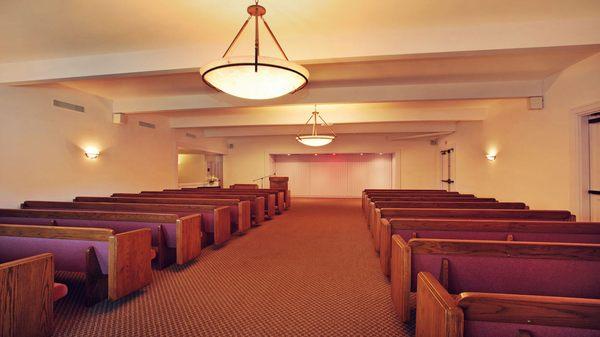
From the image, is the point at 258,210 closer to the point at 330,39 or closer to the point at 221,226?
the point at 221,226

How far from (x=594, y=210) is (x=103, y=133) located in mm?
8324

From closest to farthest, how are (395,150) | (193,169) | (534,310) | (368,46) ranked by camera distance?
(534,310)
(368,46)
(395,150)
(193,169)

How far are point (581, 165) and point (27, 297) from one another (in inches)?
229

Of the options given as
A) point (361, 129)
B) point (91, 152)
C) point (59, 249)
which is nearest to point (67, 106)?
point (91, 152)

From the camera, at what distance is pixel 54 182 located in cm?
507

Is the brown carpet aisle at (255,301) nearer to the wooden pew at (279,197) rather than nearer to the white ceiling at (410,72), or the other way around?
the white ceiling at (410,72)

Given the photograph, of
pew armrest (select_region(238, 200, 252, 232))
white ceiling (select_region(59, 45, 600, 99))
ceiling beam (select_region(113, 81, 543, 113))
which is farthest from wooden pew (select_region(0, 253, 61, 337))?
ceiling beam (select_region(113, 81, 543, 113))

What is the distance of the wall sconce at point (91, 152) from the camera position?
5.71 m

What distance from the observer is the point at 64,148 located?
5.25 meters

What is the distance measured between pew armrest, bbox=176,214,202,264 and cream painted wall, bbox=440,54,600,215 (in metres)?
4.97

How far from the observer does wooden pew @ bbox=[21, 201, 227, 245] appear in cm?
415

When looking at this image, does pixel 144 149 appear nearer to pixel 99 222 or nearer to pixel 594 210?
pixel 99 222

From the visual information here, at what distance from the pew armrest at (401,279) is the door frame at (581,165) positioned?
11.0 feet

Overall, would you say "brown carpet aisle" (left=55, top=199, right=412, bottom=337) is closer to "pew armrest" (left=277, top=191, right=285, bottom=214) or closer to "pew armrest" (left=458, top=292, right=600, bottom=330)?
"pew armrest" (left=458, top=292, right=600, bottom=330)
